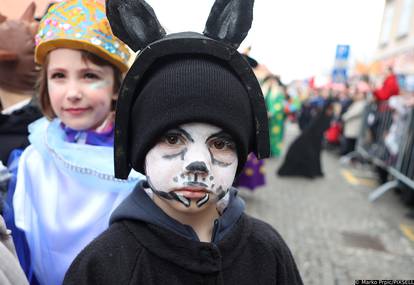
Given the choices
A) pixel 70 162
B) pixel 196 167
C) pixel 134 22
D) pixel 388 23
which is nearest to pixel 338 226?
pixel 70 162

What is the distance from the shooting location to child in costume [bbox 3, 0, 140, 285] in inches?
60.7

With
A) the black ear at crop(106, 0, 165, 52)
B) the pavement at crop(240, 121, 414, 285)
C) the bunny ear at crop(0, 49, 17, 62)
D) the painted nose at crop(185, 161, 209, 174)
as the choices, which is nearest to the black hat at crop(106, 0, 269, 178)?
the black ear at crop(106, 0, 165, 52)

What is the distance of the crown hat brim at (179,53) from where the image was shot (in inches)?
44.2

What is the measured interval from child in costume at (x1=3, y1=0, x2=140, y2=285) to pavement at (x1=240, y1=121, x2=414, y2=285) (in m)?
2.57

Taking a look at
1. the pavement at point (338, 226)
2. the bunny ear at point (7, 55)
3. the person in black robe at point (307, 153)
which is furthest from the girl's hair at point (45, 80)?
the person in black robe at point (307, 153)

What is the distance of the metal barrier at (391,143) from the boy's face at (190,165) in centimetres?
540

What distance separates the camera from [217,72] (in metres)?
1.15

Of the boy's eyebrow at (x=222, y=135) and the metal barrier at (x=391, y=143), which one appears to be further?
the metal barrier at (x=391, y=143)

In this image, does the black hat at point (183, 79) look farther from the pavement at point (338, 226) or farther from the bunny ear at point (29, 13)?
the pavement at point (338, 226)

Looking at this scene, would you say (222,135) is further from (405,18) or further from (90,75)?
(405,18)

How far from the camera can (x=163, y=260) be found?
1195 millimetres

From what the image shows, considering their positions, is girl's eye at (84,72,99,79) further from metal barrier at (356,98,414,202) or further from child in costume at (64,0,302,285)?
metal barrier at (356,98,414,202)

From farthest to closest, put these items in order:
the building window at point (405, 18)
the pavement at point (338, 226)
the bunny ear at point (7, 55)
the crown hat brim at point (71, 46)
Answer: the building window at point (405, 18) < the pavement at point (338, 226) < the bunny ear at point (7, 55) < the crown hat brim at point (71, 46)

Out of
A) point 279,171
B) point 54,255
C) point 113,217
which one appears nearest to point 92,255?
point 113,217
